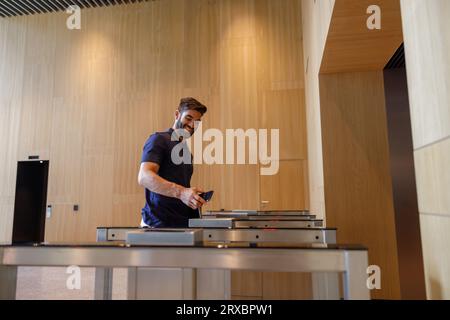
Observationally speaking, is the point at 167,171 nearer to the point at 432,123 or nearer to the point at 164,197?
the point at 164,197

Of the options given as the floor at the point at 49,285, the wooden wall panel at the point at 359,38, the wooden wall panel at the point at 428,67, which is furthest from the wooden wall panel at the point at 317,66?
the floor at the point at 49,285

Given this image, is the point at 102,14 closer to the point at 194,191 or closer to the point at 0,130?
the point at 0,130

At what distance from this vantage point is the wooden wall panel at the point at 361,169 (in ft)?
9.20

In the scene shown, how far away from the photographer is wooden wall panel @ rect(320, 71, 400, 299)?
280 cm

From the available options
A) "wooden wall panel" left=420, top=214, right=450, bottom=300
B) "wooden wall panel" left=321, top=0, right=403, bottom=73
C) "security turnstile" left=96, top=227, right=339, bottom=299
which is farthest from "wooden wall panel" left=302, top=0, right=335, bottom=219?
"security turnstile" left=96, top=227, right=339, bottom=299

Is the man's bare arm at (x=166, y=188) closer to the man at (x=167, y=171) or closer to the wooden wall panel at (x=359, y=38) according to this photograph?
the man at (x=167, y=171)

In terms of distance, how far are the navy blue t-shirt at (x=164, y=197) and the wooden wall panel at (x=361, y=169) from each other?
140cm

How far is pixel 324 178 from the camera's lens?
2.89 meters

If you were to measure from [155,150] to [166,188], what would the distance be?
0.29m

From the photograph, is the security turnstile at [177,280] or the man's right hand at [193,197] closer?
the security turnstile at [177,280]


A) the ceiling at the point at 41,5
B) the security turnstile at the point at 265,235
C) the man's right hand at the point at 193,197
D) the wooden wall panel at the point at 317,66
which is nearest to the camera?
the security turnstile at the point at 265,235

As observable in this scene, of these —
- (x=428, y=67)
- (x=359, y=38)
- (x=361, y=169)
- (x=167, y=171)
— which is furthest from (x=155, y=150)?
(x=361, y=169)

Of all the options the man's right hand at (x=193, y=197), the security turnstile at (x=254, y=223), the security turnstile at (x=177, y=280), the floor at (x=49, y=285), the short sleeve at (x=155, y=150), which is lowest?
the floor at (x=49, y=285)

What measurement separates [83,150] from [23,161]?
127cm
